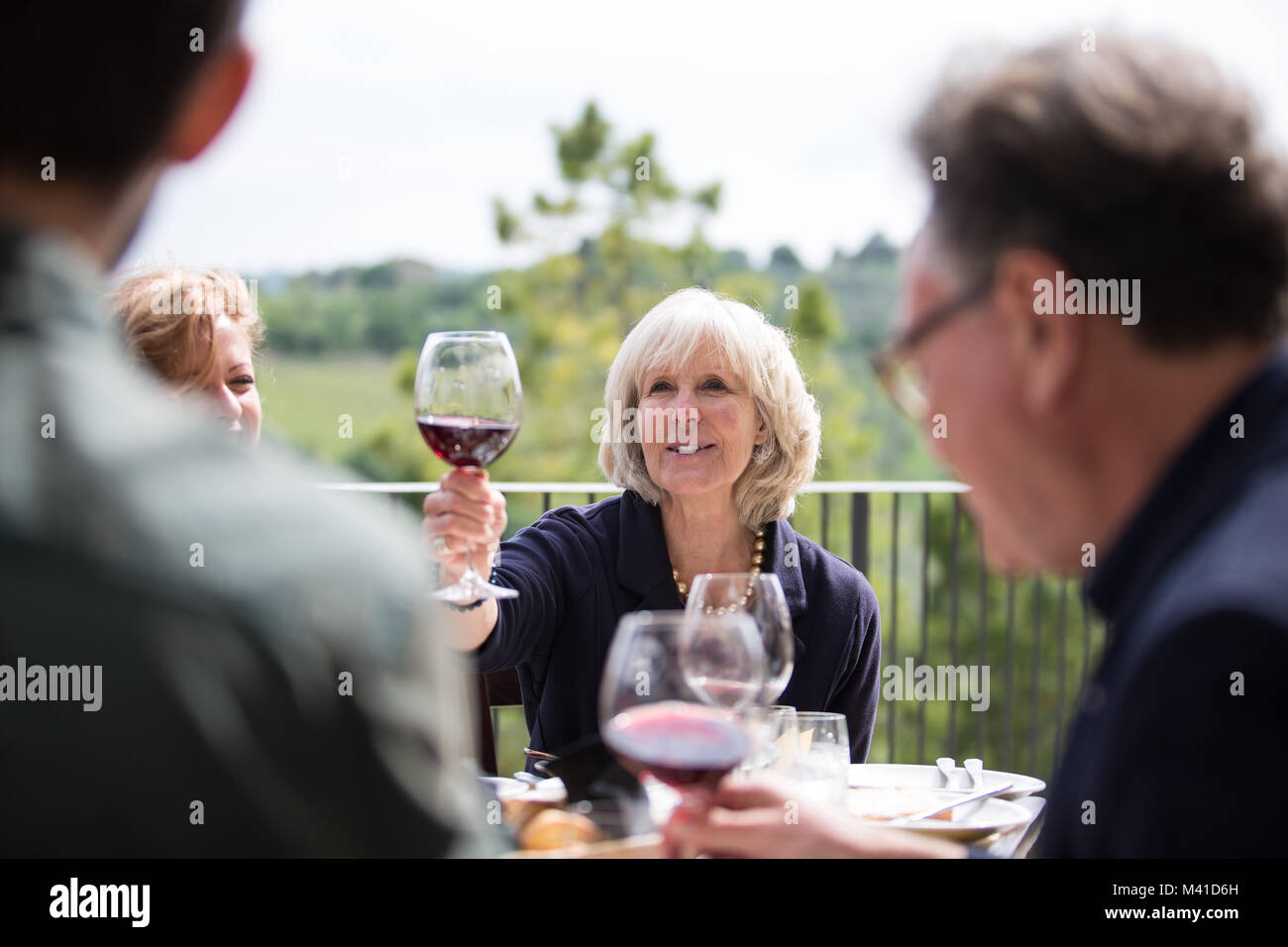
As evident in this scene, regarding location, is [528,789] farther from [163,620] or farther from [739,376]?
[739,376]

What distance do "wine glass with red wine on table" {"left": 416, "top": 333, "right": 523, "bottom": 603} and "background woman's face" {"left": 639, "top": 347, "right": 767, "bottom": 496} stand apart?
881 millimetres

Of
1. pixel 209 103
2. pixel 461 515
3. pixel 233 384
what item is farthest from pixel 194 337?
pixel 209 103

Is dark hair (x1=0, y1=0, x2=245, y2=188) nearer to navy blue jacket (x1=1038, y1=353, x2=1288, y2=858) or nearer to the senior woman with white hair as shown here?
navy blue jacket (x1=1038, y1=353, x2=1288, y2=858)

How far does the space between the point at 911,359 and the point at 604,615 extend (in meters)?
1.32

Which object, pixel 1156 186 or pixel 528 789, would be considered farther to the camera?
pixel 528 789

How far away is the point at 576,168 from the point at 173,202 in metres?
20.1

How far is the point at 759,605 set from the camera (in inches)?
50.5

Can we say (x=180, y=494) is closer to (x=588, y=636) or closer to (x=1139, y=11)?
Answer: (x=1139, y=11)

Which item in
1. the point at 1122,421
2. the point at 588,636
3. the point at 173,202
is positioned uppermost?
the point at 173,202

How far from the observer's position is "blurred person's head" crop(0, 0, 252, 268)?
61cm

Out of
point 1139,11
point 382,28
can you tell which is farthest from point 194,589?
point 382,28

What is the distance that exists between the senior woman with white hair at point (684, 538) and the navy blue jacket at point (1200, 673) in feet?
3.77

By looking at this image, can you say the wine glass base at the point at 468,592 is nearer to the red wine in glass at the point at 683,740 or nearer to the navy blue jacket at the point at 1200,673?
the red wine in glass at the point at 683,740

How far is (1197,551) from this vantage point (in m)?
0.83
